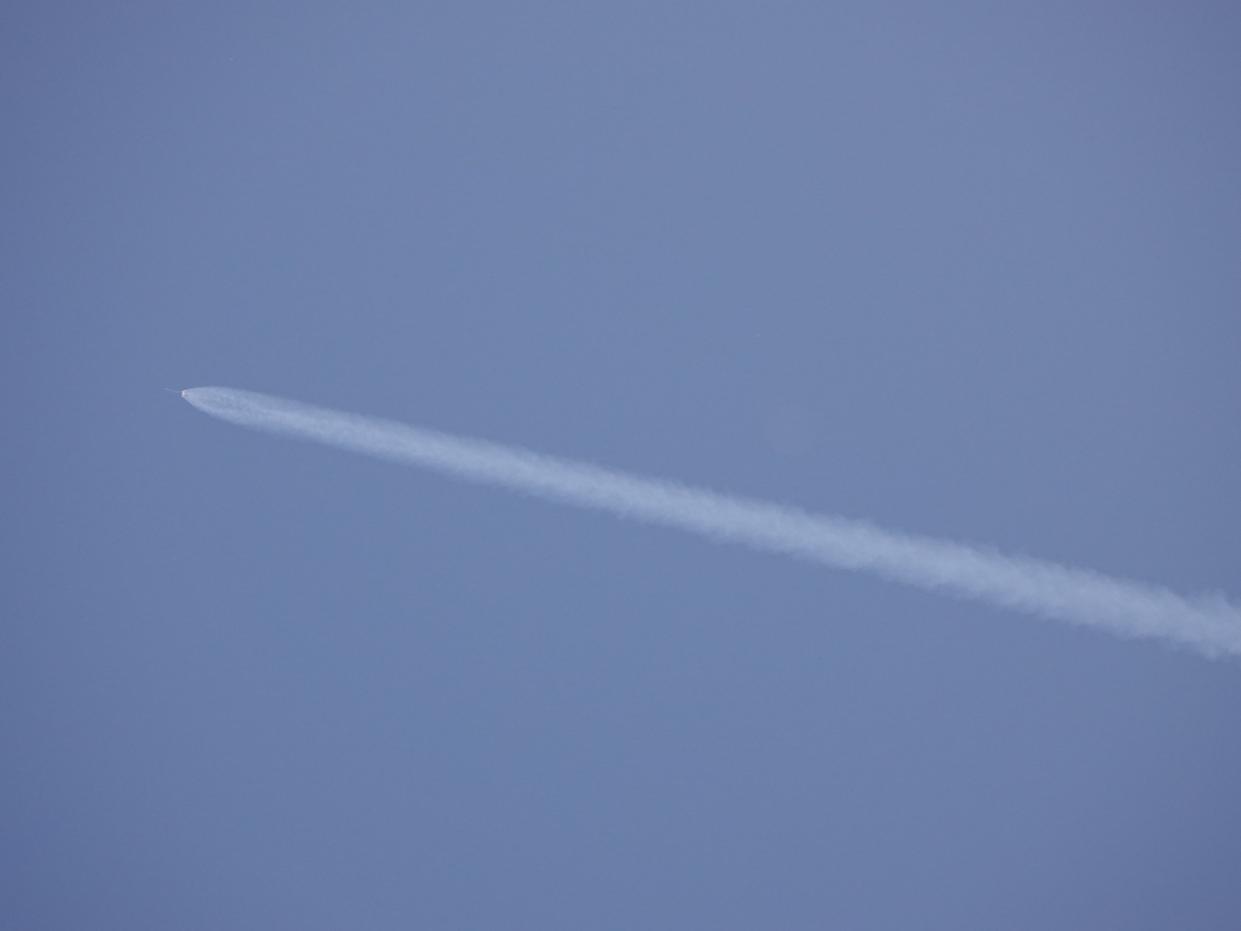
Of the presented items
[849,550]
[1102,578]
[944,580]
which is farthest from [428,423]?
[1102,578]

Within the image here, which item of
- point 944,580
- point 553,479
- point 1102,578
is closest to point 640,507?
point 553,479

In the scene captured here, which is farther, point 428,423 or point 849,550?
point 428,423

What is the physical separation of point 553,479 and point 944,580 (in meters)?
1.59

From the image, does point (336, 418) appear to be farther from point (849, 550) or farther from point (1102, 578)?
point (1102, 578)

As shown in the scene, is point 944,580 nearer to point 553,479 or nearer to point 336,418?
point 553,479

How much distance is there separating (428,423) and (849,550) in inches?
71.0

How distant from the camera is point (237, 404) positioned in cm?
398

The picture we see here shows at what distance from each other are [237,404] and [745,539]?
2235mm

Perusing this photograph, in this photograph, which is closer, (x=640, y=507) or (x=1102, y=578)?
(x=1102, y=578)

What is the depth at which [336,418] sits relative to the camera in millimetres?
3934

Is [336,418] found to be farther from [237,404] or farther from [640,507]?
[640,507]

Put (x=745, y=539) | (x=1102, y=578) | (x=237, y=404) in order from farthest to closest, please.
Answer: (x=237, y=404) → (x=745, y=539) → (x=1102, y=578)

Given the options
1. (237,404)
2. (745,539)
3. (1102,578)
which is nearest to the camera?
(1102,578)

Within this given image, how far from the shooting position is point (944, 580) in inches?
140
